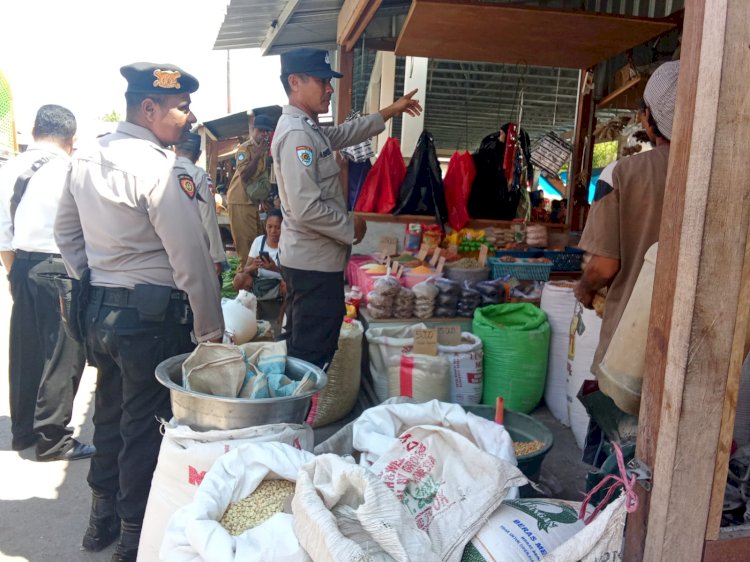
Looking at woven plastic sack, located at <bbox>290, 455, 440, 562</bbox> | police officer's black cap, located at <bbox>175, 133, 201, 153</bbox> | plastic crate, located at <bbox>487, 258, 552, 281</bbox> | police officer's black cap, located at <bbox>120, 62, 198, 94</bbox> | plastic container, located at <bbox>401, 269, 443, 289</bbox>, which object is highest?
police officer's black cap, located at <bbox>120, 62, 198, 94</bbox>

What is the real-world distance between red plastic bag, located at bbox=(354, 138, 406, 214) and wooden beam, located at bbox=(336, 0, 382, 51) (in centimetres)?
99

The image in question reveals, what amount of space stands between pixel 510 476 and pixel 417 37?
4251 millimetres

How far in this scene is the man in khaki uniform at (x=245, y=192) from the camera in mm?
7496

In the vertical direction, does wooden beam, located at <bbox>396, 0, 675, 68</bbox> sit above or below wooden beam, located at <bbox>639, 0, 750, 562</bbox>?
above

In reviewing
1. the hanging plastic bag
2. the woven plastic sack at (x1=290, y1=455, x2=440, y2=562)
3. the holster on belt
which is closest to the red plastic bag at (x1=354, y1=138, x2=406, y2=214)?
the hanging plastic bag

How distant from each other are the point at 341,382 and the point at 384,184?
7.36 ft

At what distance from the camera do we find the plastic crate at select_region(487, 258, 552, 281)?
5.09 meters

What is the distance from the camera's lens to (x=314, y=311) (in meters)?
3.59

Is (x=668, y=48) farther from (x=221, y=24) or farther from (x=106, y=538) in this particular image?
(x=106, y=538)

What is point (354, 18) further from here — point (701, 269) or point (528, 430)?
point (701, 269)

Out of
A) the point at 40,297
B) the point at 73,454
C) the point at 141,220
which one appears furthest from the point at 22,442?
the point at 141,220

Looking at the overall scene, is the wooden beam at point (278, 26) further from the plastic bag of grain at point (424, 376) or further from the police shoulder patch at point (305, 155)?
the plastic bag of grain at point (424, 376)

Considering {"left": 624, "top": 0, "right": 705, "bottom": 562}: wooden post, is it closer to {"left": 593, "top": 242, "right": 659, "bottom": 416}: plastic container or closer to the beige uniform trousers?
{"left": 593, "top": 242, "right": 659, "bottom": 416}: plastic container

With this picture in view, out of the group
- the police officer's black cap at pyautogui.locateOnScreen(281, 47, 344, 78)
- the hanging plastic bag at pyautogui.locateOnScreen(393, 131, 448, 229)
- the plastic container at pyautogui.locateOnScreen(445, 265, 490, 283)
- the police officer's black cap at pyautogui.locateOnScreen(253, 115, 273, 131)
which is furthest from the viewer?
the police officer's black cap at pyautogui.locateOnScreen(253, 115, 273, 131)
